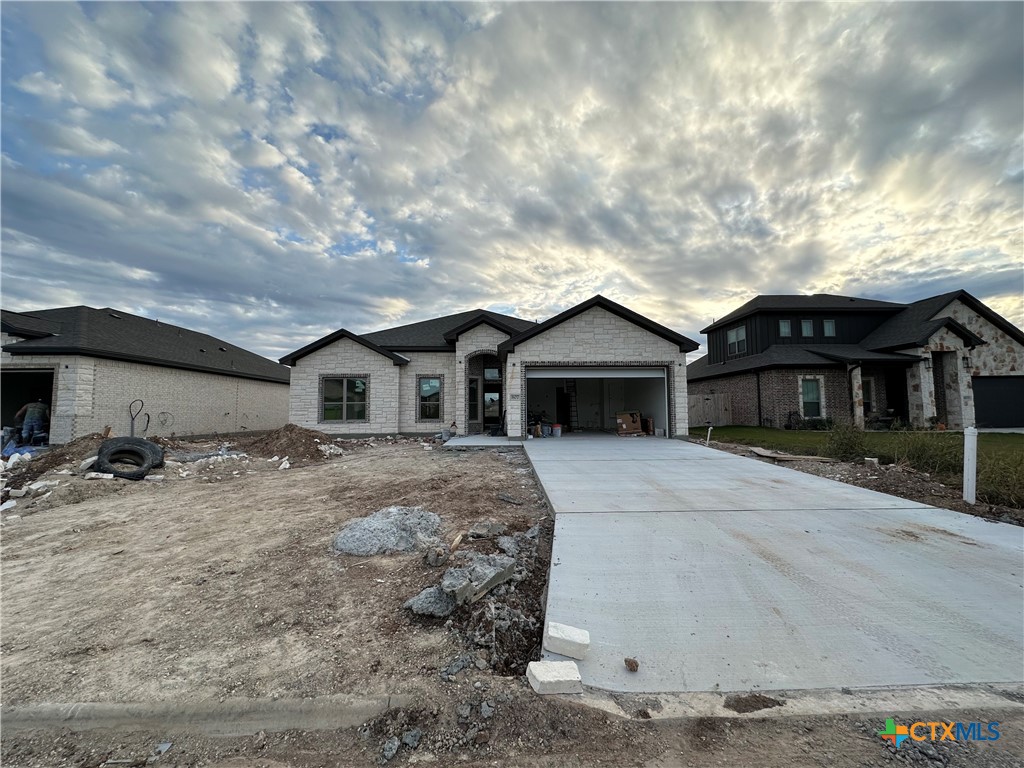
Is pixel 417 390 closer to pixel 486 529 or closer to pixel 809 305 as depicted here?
pixel 486 529

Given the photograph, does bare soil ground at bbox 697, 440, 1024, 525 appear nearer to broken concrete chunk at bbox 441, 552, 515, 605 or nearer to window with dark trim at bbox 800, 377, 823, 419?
broken concrete chunk at bbox 441, 552, 515, 605

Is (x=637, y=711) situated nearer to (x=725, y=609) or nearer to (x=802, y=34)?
(x=725, y=609)

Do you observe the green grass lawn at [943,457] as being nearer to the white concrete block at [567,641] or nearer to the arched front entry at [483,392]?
the white concrete block at [567,641]

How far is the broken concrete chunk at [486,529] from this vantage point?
183 inches

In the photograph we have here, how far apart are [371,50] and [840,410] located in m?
22.1

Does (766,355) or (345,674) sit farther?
(766,355)

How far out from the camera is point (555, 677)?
2.27 m

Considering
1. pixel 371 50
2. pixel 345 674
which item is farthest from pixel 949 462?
pixel 371 50

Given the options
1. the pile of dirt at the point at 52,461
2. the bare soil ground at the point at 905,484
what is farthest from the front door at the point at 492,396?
the pile of dirt at the point at 52,461

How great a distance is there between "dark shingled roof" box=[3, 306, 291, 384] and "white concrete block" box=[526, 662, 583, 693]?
1741 centimetres

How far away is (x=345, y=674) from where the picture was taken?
2.47 meters

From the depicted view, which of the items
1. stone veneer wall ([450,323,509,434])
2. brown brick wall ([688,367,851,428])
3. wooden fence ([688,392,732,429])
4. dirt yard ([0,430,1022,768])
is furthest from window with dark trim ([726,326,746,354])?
dirt yard ([0,430,1022,768])

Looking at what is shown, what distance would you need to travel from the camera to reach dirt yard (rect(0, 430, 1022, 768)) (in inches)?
77.0

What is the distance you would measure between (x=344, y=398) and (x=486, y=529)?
525 inches
